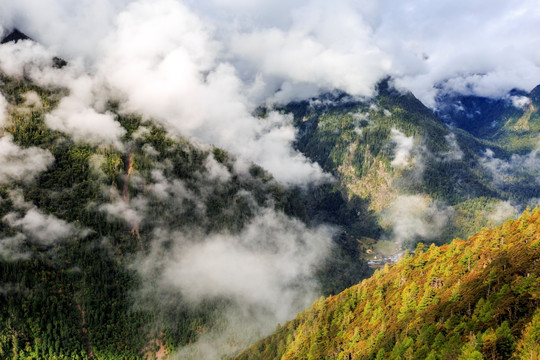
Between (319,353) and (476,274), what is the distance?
69.5 metres

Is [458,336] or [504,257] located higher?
[504,257]

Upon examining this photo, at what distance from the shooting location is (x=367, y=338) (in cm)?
11725

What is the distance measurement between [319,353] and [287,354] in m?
34.6

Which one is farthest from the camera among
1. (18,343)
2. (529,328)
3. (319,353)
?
(18,343)

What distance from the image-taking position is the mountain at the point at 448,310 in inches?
2576

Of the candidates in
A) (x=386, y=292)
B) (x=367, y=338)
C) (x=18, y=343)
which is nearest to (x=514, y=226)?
(x=386, y=292)

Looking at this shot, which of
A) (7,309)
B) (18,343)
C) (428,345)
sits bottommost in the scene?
(428,345)

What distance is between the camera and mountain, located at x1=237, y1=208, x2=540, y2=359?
65438mm

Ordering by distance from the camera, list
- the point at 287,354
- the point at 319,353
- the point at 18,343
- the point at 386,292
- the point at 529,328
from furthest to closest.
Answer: the point at 18,343, the point at 287,354, the point at 386,292, the point at 319,353, the point at 529,328

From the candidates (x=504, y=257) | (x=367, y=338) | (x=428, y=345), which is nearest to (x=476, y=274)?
(x=504, y=257)

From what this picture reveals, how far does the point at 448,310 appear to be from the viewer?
89125 millimetres

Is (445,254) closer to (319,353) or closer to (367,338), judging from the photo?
(367,338)

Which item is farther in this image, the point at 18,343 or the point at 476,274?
the point at 18,343

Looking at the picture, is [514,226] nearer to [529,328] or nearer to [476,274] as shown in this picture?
[476,274]
